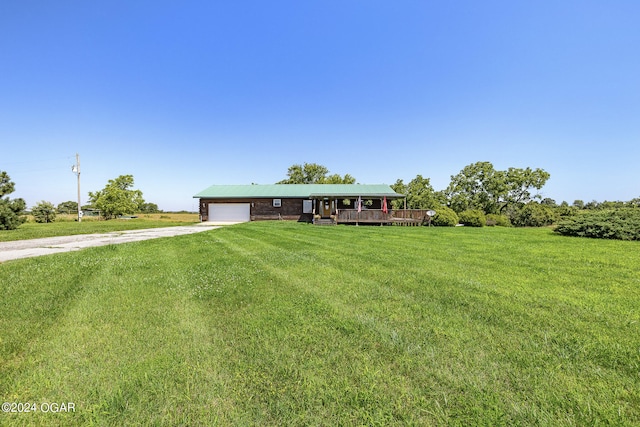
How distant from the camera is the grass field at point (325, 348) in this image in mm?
1841

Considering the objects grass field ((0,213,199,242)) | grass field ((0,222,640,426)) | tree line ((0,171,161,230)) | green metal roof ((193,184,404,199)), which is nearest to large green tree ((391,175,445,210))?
green metal roof ((193,184,404,199))

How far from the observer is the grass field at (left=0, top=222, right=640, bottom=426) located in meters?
1.84

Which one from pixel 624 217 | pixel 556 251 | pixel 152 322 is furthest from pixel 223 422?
pixel 624 217

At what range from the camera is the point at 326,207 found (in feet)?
90.9

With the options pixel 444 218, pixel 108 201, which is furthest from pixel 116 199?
pixel 444 218

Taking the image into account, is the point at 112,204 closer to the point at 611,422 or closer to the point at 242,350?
the point at 242,350

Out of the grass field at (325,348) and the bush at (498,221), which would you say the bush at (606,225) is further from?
the bush at (498,221)

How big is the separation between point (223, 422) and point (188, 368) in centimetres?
77

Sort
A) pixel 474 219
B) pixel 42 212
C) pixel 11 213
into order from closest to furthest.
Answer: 1. pixel 11 213
2. pixel 474 219
3. pixel 42 212

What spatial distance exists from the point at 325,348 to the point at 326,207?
82.6ft

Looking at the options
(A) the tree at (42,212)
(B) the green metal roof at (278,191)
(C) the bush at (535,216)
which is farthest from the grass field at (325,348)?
(A) the tree at (42,212)

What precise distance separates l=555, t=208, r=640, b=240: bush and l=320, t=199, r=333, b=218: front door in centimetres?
1769

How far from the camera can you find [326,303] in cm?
377

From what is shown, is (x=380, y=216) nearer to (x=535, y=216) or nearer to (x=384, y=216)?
(x=384, y=216)
